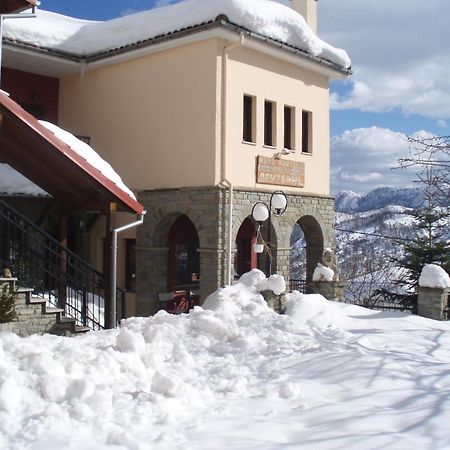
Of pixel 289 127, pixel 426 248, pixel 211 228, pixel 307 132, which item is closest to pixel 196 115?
pixel 211 228

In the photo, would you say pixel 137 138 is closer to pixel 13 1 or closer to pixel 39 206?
pixel 39 206

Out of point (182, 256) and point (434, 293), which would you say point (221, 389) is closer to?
point (434, 293)

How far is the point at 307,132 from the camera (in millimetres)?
16297

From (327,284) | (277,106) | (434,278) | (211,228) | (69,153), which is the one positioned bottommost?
(327,284)

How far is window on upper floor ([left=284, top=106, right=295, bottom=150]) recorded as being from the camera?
15.6m

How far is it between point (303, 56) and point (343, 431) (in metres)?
11.6

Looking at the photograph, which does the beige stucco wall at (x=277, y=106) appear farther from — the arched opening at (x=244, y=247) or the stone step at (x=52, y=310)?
the stone step at (x=52, y=310)

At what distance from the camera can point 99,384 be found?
5406 mm

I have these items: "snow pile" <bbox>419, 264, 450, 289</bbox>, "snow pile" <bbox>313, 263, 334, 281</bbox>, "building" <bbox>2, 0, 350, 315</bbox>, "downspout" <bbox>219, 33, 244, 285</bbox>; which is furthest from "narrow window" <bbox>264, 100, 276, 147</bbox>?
"snow pile" <bbox>419, 264, 450, 289</bbox>

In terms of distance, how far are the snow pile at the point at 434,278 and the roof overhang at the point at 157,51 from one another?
20.9ft

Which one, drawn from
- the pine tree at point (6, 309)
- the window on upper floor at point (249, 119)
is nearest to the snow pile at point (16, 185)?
the pine tree at point (6, 309)

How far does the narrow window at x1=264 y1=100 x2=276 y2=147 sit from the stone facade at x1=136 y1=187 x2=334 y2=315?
142 centimetres

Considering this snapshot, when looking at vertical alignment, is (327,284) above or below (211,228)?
below

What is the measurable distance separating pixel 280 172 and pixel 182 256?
13.0ft
